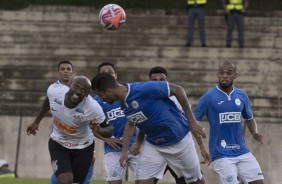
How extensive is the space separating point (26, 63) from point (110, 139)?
1292 cm

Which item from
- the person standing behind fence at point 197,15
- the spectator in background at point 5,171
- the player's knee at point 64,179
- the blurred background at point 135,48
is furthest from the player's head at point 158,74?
the person standing behind fence at point 197,15

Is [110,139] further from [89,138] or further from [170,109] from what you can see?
[170,109]

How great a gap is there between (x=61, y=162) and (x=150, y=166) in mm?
1100

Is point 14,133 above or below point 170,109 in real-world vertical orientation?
below

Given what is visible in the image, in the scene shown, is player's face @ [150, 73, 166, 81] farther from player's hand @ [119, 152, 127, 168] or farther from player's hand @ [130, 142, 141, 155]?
player's hand @ [119, 152, 127, 168]

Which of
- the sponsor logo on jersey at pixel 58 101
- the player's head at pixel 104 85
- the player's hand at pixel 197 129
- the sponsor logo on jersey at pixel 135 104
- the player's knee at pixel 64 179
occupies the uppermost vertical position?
the player's head at pixel 104 85

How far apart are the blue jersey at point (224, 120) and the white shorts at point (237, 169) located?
0.08 meters

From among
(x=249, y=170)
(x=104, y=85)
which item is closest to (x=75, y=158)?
(x=104, y=85)

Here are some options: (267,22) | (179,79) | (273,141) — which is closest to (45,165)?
(273,141)

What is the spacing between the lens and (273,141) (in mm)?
19094

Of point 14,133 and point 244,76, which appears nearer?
point 14,133

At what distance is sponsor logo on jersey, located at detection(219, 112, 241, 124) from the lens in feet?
45.1

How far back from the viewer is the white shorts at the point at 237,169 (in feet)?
Result: 44.5

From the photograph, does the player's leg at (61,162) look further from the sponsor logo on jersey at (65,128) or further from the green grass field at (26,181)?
the green grass field at (26,181)
